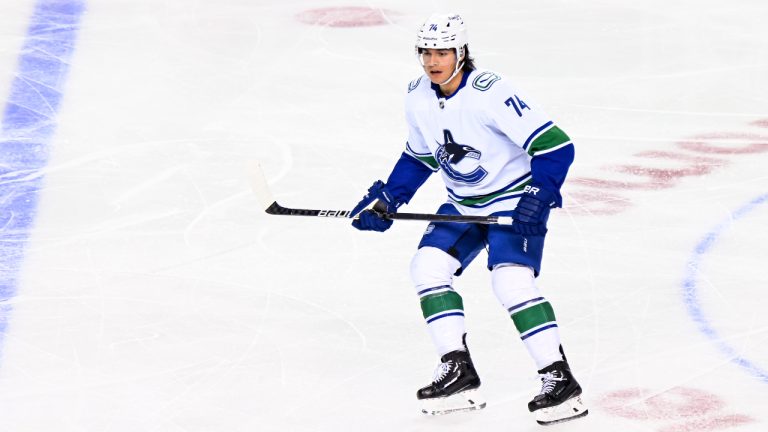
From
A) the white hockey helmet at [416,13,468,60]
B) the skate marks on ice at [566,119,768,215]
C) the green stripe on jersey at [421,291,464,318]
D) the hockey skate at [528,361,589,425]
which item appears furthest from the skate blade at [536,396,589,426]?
the skate marks on ice at [566,119,768,215]

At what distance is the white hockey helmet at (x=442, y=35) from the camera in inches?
164

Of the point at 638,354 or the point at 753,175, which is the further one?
the point at 753,175

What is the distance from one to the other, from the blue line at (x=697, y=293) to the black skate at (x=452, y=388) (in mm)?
896

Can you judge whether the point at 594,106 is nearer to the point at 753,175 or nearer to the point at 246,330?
the point at 753,175

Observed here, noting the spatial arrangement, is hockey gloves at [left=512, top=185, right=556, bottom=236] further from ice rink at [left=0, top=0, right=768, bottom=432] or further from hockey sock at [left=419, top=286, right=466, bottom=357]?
ice rink at [left=0, top=0, right=768, bottom=432]

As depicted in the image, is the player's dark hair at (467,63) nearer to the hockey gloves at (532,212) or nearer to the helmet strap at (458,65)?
the helmet strap at (458,65)

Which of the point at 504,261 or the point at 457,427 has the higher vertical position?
the point at 504,261

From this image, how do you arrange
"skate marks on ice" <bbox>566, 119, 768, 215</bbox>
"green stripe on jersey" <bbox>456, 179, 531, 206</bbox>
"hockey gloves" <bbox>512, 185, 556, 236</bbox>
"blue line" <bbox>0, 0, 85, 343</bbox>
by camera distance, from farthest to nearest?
"skate marks on ice" <bbox>566, 119, 768, 215</bbox> → "blue line" <bbox>0, 0, 85, 343</bbox> → "green stripe on jersey" <bbox>456, 179, 531, 206</bbox> → "hockey gloves" <bbox>512, 185, 556, 236</bbox>

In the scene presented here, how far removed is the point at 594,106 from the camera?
7207 millimetres

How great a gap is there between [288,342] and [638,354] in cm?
115

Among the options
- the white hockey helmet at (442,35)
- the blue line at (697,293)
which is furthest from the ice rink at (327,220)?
the white hockey helmet at (442,35)

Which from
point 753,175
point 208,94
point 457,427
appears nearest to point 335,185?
point 208,94

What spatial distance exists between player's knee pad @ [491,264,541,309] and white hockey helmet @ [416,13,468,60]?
0.64m

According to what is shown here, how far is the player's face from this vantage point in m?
4.18
